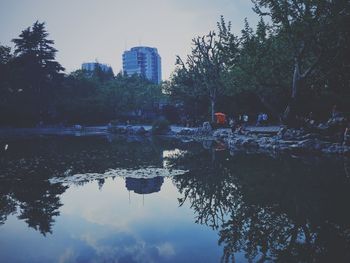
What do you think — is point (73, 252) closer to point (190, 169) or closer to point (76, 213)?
point (76, 213)

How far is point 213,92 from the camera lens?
32906 mm

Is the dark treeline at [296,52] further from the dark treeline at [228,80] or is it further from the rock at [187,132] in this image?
the rock at [187,132]

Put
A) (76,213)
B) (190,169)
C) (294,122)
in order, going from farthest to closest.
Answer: (294,122) < (190,169) < (76,213)

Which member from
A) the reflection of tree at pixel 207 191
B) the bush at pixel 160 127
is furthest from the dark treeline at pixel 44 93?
the reflection of tree at pixel 207 191

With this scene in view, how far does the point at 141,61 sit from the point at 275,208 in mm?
184420

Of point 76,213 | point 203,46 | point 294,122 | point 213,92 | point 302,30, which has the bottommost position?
point 76,213

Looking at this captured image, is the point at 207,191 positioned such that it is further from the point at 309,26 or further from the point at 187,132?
the point at 187,132

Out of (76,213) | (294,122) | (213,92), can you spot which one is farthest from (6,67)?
(76,213)

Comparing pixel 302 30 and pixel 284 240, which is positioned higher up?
pixel 302 30

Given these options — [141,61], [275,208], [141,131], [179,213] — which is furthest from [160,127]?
[141,61]

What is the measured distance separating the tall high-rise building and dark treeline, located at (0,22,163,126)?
129 m

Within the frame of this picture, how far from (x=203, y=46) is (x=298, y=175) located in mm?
25979

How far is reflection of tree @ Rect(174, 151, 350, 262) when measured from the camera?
188 inches

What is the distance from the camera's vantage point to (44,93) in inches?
1881
